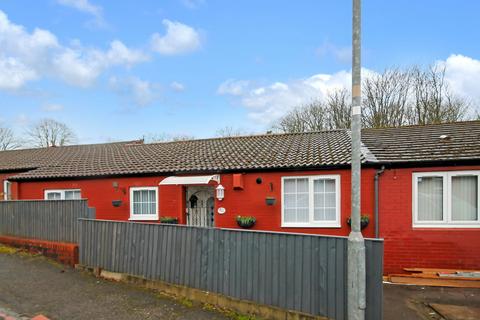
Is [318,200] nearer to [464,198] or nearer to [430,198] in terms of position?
[430,198]

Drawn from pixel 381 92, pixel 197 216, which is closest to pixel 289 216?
pixel 197 216

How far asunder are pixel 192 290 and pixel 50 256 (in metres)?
5.40

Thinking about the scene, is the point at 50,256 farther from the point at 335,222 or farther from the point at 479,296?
the point at 479,296

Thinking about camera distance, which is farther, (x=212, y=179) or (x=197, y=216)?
(x=197, y=216)

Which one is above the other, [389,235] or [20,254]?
[389,235]

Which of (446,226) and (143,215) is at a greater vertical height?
(446,226)

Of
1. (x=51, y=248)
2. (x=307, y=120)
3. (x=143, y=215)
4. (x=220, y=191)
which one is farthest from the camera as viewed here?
(x=307, y=120)

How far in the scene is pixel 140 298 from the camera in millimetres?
6781

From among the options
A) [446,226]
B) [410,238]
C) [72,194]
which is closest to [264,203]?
[410,238]

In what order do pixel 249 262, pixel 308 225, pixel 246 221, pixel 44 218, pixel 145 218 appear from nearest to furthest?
pixel 249 262 < pixel 44 218 < pixel 308 225 < pixel 246 221 < pixel 145 218

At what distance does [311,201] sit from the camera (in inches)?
413

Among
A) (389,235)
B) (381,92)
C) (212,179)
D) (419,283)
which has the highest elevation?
(381,92)

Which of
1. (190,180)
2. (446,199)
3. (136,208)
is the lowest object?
(136,208)

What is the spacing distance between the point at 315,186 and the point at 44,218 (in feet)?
26.7
